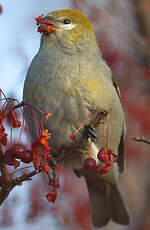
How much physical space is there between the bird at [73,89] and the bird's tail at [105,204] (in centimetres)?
81

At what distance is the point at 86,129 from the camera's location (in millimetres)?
3357

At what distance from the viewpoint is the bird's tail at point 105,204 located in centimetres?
451

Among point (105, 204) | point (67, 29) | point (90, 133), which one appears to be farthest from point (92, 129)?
point (105, 204)

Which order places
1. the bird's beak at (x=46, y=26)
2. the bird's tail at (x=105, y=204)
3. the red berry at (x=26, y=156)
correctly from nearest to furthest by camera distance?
the red berry at (x=26, y=156) < the bird's beak at (x=46, y=26) < the bird's tail at (x=105, y=204)

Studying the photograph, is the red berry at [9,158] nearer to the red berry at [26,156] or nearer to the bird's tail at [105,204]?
the red berry at [26,156]

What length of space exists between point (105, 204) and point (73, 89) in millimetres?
1955

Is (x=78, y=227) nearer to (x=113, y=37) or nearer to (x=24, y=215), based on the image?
(x=24, y=215)

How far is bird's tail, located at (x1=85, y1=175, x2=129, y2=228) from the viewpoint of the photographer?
14.8 ft

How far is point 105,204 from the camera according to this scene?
4621mm

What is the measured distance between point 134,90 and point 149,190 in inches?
54.6

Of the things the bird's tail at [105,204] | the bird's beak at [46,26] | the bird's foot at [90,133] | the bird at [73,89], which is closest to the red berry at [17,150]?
the bird at [73,89]

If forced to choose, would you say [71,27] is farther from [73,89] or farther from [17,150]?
[17,150]

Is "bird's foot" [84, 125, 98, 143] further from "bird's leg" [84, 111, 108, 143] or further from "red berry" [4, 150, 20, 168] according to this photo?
"red berry" [4, 150, 20, 168]

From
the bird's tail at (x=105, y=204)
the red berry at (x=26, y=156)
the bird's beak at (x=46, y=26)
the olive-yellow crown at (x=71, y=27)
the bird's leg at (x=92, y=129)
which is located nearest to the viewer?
the red berry at (x=26, y=156)
